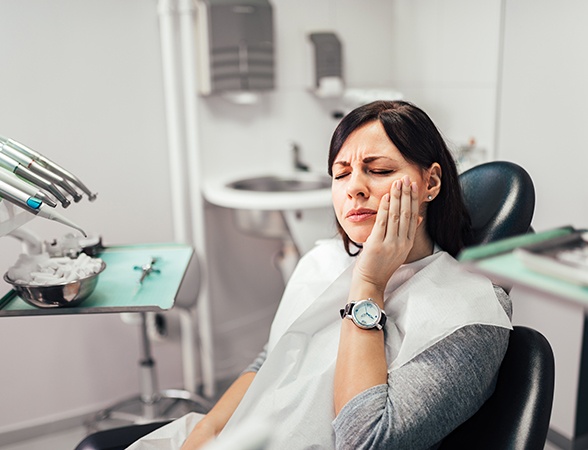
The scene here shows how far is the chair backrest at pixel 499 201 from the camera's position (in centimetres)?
126

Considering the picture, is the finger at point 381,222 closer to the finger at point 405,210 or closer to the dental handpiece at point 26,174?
the finger at point 405,210

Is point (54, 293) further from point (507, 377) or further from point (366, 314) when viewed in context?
point (507, 377)

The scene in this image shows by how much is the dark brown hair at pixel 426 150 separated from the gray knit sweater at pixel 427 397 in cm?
27

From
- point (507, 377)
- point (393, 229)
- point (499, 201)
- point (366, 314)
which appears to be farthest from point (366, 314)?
point (499, 201)

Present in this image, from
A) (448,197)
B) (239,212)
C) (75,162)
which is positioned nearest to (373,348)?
(448,197)

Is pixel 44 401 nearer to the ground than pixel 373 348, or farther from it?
nearer to the ground

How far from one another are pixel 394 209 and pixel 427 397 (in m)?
0.32

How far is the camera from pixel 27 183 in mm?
1128

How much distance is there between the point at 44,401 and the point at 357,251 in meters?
1.54

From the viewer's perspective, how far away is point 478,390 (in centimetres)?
102

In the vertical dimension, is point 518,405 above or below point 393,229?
below

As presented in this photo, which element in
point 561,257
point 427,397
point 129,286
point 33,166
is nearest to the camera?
point 561,257

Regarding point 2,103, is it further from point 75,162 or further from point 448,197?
point 448,197

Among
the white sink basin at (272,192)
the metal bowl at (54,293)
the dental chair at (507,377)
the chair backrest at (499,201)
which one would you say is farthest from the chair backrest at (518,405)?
the white sink basin at (272,192)
